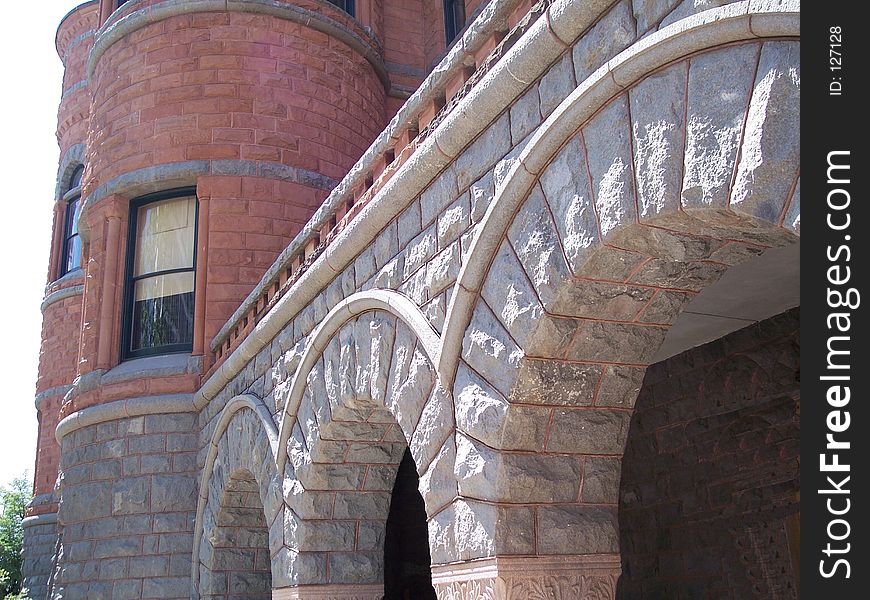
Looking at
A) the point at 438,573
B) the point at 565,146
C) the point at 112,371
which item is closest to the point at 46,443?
the point at 112,371

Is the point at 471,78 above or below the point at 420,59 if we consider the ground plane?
below

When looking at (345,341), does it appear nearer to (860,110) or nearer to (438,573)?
(438,573)

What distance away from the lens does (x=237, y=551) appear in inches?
332

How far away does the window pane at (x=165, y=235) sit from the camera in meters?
10.6

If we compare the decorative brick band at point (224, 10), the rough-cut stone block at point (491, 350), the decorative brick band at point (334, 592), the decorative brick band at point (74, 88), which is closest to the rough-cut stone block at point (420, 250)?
the rough-cut stone block at point (491, 350)

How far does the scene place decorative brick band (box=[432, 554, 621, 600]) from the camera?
3.81 m

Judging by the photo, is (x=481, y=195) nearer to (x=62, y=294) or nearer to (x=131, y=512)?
(x=131, y=512)

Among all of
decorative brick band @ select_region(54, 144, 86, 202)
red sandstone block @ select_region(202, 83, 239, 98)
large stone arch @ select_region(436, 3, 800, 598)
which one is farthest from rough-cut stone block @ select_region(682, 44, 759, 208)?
decorative brick band @ select_region(54, 144, 86, 202)

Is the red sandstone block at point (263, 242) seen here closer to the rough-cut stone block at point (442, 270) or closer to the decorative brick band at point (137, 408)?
the decorative brick band at point (137, 408)

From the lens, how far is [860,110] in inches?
90.6

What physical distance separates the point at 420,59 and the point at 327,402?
920 cm

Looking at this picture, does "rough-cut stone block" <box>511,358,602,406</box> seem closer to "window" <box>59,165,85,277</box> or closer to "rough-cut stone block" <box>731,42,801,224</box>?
"rough-cut stone block" <box>731,42,801,224</box>

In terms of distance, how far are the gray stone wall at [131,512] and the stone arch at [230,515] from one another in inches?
20.0

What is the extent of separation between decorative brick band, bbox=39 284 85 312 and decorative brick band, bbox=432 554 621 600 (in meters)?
15.3
